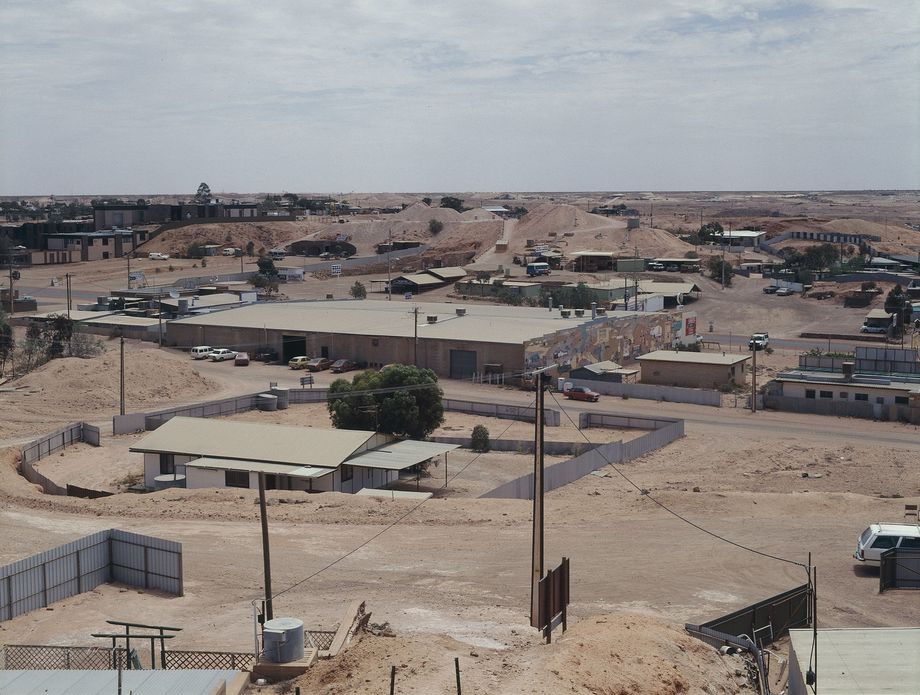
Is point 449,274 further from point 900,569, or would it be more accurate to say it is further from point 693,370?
point 900,569

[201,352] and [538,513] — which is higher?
[538,513]

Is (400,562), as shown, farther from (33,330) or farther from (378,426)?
(33,330)

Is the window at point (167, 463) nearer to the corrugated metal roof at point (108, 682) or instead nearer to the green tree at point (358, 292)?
the corrugated metal roof at point (108, 682)

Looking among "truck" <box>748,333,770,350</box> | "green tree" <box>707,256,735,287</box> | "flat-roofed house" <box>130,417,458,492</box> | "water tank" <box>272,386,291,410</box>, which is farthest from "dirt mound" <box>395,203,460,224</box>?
"flat-roofed house" <box>130,417,458,492</box>

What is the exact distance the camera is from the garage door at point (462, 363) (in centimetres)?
5728

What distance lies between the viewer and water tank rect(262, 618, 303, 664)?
56.3 feet

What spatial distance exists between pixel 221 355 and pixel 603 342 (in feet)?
71.3

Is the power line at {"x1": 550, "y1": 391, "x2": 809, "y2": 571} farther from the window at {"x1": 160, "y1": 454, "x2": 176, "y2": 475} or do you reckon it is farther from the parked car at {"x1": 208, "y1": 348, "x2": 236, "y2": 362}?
the parked car at {"x1": 208, "y1": 348, "x2": 236, "y2": 362}

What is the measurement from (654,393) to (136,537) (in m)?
32.0

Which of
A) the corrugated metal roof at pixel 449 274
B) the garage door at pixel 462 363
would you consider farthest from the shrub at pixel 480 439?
the corrugated metal roof at pixel 449 274

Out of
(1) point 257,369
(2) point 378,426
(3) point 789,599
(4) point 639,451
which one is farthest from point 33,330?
(3) point 789,599

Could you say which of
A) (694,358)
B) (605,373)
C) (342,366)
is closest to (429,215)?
(342,366)

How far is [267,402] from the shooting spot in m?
48.9

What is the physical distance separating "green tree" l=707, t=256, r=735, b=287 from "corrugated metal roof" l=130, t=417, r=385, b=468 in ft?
235
